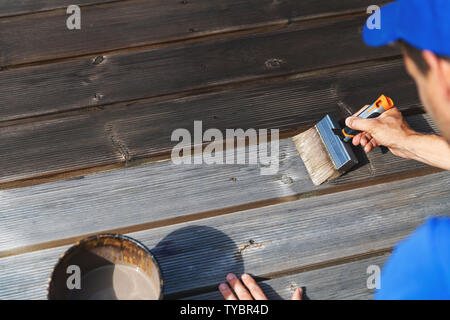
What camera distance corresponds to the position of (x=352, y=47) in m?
1.68

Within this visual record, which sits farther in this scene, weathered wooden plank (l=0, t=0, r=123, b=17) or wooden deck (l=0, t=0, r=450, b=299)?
weathered wooden plank (l=0, t=0, r=123, b=17)

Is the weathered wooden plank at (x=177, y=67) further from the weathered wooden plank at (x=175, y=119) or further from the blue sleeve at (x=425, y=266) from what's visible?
the blue sleeve at (x=425, y=266)

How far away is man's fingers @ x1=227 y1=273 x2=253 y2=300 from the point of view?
1.17m

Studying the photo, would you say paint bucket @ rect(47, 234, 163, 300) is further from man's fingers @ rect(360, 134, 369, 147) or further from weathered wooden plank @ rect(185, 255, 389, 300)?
man's fingers @ rect(360, 134, 369, 147)

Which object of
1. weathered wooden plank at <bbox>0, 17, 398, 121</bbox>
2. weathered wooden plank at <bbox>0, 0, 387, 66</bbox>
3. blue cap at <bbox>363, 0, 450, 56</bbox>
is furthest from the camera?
weathered wooden plank at <bbox>0, 0, 387, 66</bbox>

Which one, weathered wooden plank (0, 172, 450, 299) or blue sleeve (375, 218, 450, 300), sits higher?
weathered wooden plank (0, 172, 450, 299)

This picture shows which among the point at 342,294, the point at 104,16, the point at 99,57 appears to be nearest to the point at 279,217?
the point at 342,294

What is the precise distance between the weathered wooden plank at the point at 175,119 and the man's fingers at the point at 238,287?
1.61ft

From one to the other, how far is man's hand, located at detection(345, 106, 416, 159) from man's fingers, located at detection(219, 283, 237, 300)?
65 cm

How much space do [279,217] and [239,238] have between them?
15cm

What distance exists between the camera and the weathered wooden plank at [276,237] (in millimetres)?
1226

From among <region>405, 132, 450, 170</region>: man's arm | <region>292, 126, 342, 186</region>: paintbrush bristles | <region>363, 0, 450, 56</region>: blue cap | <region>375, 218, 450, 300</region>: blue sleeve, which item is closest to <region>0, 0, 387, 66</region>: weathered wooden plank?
<region>292, 126, 342, 186</region>: paintbrush bristles

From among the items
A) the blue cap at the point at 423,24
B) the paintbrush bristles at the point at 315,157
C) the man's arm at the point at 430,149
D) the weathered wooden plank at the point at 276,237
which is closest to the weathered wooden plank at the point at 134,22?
the paintbrush bristles at the point at 315,157

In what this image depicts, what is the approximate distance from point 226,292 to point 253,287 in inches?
3.2
